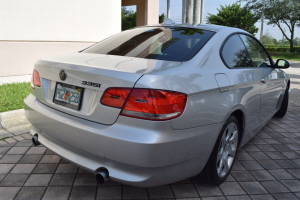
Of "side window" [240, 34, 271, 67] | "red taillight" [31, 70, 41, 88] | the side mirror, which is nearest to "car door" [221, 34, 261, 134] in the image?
"side window" [240, 34, 271, 67]

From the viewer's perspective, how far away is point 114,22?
10.1 m

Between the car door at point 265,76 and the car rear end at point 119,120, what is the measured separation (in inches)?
45.8

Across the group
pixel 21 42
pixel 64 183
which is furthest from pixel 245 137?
pixel 21 42

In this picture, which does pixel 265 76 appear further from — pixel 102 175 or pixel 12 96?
pixel 12 96

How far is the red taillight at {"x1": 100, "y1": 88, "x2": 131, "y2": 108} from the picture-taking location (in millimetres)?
1967

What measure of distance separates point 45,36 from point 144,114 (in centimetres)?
722

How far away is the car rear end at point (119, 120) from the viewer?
1.93m

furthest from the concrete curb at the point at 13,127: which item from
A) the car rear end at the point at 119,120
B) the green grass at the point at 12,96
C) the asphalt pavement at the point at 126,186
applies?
the car rear end at the point at 119,120

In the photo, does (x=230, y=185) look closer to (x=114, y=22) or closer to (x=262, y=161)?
(x=262, y=161)

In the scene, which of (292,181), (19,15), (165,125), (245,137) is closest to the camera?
(165,125)

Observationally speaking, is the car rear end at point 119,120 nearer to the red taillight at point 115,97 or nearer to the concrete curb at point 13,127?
the red taillight at point 115,97

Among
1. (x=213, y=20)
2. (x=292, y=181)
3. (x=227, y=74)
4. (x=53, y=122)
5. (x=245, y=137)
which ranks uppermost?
(x=213, y=20)

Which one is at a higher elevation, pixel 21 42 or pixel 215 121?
pixel 21 42

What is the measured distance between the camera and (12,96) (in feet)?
16.7
